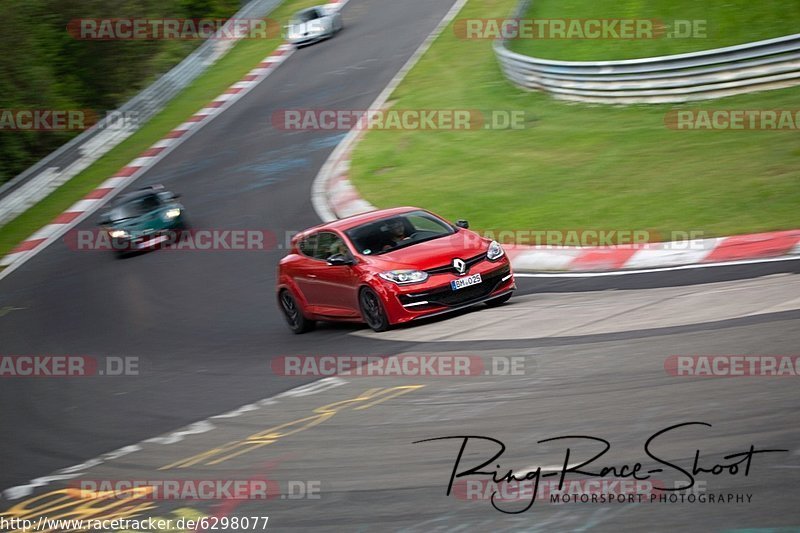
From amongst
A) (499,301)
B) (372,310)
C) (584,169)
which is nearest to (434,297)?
(372,310)

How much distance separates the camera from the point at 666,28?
23.5 metres

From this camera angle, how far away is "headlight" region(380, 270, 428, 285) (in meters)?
12.3

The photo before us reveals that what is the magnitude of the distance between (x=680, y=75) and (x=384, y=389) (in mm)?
13070

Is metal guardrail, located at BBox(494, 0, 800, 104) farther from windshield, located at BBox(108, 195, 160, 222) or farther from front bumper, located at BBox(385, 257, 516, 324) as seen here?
front bumper, located at BBox(385, 257, 516, 324)

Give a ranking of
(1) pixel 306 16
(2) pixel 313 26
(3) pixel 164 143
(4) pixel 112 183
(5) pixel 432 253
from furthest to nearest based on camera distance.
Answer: (1) pixel 306 16
(2) pixel 313 26
(3) pixel 164 143
(4) pixel 112 183
(5) pixel 432 253

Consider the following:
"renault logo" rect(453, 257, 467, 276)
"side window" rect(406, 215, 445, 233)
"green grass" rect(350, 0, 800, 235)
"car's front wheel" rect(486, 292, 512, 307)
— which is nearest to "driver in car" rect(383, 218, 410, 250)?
"side window" rect(406, 215, 445, 233)

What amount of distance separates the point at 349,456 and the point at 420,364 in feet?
8.72

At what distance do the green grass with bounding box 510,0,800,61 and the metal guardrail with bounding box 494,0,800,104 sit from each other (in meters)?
1.22

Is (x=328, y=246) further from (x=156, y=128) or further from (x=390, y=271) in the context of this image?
(x=156, y=128)

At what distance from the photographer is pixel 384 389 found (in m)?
9.78

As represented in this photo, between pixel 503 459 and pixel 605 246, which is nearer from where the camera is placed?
pixel 503 459

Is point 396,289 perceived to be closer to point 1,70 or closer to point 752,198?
point 752,198

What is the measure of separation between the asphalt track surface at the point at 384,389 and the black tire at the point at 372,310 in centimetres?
25

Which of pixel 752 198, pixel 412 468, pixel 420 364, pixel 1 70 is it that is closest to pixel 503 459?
pixel 412 468
